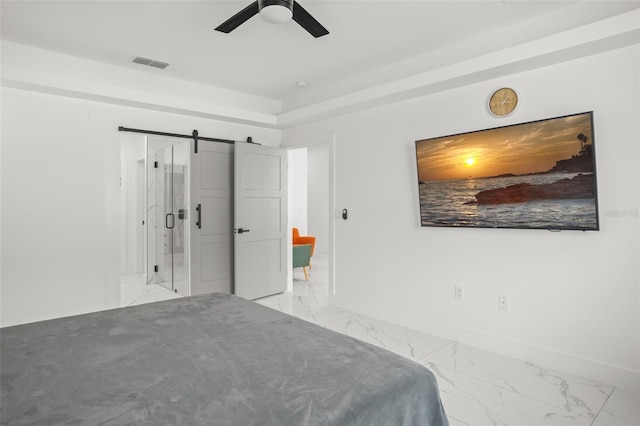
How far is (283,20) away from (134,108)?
2549 millimetres

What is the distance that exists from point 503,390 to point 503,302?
2.70 feet

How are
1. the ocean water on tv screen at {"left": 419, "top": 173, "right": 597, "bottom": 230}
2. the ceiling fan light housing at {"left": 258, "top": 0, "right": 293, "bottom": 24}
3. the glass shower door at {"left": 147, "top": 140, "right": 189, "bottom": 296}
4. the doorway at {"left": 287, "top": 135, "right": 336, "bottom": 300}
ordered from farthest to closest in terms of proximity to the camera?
1. the doorway at {"left": 287, "top": 135, "right": 336, "bottom": 300}
2. the glass shower door at {"left": 147, "top": 140, "right": 189, "bottom": 296}
3. the ocean water on tv screen at {"left": 419, "top": 173, "right": 597, "bottom": 230}
4. the ceiling fan light housing at {"left": 258, "top": 0, "right": 293, "bottom": 24}

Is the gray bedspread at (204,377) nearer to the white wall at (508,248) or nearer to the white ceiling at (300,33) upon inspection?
the white wall at (508,248)

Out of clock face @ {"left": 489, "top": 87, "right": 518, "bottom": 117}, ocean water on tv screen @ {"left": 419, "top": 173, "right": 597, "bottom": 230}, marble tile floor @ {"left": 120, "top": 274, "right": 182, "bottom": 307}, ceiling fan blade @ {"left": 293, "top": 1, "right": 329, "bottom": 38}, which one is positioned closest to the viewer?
ceiling fan blade @ {"left": 293, "top": 1, "right": 329, "bottom": 38}

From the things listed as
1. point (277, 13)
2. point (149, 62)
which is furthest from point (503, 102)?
point (149, 62)

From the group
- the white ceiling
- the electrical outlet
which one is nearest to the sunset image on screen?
the white ceiling

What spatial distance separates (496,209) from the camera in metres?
3.10

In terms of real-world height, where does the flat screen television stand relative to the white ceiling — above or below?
below

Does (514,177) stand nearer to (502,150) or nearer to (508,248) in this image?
(502,150)

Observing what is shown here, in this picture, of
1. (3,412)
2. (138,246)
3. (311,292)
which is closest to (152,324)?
(3,412)

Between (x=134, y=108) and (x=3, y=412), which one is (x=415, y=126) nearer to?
(x=134, y=108)

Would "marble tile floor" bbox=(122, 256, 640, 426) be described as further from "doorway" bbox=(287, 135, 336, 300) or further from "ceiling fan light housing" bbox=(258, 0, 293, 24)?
"doorway" bbox=(287, 135, 336, 300)

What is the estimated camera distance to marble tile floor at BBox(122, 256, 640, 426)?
7.16 feet

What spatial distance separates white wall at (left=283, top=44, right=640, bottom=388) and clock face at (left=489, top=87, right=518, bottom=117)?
0.19ft
